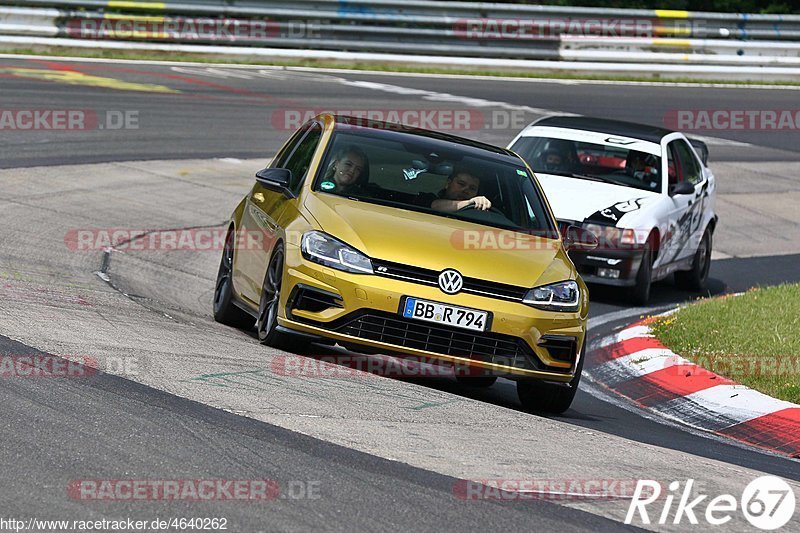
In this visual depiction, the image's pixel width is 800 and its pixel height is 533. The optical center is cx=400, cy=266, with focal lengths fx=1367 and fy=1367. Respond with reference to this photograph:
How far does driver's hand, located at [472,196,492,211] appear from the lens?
28.7ft

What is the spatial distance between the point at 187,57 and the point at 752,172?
423 inches

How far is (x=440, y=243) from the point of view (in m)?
7.94

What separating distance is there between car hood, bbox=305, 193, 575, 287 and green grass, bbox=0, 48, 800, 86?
17332 mm

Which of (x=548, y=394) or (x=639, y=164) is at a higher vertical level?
(x=639, y=164)

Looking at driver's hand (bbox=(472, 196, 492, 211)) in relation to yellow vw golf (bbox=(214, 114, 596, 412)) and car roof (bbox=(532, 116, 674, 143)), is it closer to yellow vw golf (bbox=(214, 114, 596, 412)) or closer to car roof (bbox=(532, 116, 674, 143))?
yellow vw golf (bbox=(214, 114, 596, 412))

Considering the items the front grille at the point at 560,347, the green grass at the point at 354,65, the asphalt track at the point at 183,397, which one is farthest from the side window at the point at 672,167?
the green grass at the point at 354,65

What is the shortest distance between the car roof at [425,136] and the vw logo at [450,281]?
167 cm

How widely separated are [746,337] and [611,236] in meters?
→ 2.84

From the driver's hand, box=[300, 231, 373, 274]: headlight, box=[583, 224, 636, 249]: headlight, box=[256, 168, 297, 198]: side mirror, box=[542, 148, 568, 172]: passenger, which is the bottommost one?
box=[583, 224, 636, 249]: headlight

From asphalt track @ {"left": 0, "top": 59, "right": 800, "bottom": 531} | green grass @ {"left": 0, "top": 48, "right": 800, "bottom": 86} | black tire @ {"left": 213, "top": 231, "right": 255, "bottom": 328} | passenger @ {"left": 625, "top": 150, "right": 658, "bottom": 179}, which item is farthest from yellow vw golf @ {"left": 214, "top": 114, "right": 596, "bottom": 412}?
green grass @ {"left": 0, "top": 48, "right": 800, "bottom": 86}

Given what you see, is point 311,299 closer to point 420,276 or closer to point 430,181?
point 420,276

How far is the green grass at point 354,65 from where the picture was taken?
24.6m

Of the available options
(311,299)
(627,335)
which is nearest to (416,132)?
(311,299)

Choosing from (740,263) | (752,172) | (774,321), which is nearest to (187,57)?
(752,172)
